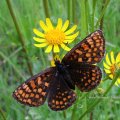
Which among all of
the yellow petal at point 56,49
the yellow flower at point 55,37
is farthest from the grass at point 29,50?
the yellow petal at point 56,49

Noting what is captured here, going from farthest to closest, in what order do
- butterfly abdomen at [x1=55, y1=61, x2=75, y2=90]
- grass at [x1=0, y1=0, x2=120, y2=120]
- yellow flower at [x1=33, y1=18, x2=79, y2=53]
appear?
grass at [x1=0, y1=0, x2=120, y2=120] → yellow flower at [x1=33, y1=18, x2=79, y2=53] → butterfly abdomen at [x1=55, y1=61, x2=75, y2=90]

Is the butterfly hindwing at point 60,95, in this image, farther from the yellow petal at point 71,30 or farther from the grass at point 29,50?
the grass at point 29,50

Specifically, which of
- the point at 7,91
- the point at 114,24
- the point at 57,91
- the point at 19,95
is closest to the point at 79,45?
the point at 57,91

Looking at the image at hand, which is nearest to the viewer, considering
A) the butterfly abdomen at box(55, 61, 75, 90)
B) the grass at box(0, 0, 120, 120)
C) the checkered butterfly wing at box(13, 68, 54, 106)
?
the checkered butterfly wing at box(13, 68, 54, 106)

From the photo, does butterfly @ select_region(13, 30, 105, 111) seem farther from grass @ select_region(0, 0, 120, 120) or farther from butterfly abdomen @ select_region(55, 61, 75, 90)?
grass @ select_region(0, 0, 120, 120)

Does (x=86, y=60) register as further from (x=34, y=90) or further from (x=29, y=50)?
(x=29, y=50)

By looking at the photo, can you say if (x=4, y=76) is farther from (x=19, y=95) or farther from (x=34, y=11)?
(x=19, y=95)

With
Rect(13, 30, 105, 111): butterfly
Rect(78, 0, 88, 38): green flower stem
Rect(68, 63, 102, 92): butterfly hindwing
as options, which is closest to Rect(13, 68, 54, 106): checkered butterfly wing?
Rect(13, 30, 105, 111): butterfly
